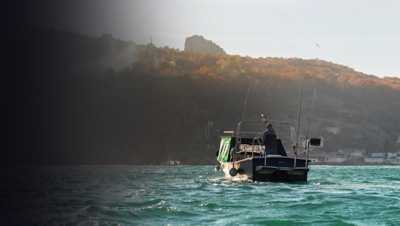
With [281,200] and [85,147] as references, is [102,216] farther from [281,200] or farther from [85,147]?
[85,147]

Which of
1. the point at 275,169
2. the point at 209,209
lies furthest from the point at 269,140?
the point at 209,209

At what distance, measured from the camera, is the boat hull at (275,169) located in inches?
1588

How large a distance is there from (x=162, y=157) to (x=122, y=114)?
1855 centimetres

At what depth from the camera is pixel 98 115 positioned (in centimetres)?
19325

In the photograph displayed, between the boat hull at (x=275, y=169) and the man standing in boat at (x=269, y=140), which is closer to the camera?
the boat hull at (x=275, y=169)

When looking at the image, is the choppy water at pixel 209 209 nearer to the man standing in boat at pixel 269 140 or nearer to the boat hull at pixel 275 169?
the boat hull at pixel 275 169

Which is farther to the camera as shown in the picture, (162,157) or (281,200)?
(162,157)

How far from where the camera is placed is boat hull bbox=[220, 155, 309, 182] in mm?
40344

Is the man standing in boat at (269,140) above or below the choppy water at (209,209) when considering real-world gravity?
above

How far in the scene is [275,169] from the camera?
133 feet

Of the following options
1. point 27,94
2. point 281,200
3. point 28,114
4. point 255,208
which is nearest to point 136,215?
point 255,208

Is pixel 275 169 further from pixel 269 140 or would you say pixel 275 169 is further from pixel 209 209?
pixel 209 209

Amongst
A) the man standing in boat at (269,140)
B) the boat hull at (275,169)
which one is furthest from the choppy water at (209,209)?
the man standing in boat at (269,140)

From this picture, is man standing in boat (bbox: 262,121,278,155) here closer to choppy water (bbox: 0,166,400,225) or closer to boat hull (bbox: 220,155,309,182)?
boat hull (bbox: 220,155,309,182)
